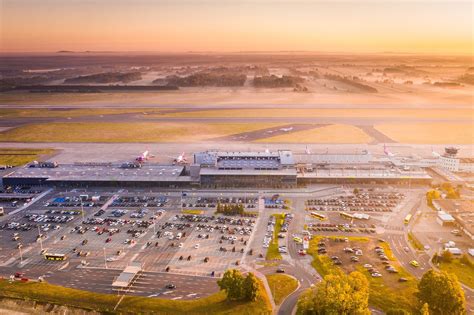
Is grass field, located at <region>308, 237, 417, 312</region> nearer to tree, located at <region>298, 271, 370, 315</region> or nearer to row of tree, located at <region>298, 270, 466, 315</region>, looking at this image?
row of tree, located at <region>298, 270, 466, 315</region>

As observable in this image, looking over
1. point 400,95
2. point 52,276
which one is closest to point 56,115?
point 52,276

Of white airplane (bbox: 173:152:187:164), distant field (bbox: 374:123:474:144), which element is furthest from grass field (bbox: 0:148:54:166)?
distant field (bbox: 374:123:474:144)

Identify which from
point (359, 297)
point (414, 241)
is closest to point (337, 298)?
point (359, 297)

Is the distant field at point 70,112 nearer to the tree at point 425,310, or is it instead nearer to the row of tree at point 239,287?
the row of tree at point 239,287

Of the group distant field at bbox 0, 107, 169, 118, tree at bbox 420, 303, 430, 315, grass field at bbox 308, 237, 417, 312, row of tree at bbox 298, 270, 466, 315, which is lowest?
grass field at bbox 308, 237, 417, 312

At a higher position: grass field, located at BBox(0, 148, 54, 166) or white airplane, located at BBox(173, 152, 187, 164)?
grass field, located at BBox(0, 148, 54, 166)

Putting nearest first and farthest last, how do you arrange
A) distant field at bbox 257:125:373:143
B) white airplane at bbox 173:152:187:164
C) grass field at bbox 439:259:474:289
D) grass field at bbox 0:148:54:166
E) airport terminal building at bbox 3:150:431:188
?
grass field at bbox 439:259:474:289
airport terminal building at bbox 3:150:431:188
white airplane at bbox 173:152:187:164
grass field at bbox 0:148:54:166
distant field at bbox 257:125:373:143

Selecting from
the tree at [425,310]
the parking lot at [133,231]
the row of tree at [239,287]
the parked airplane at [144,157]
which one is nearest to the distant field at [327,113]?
the parked airplane at [144,157]
